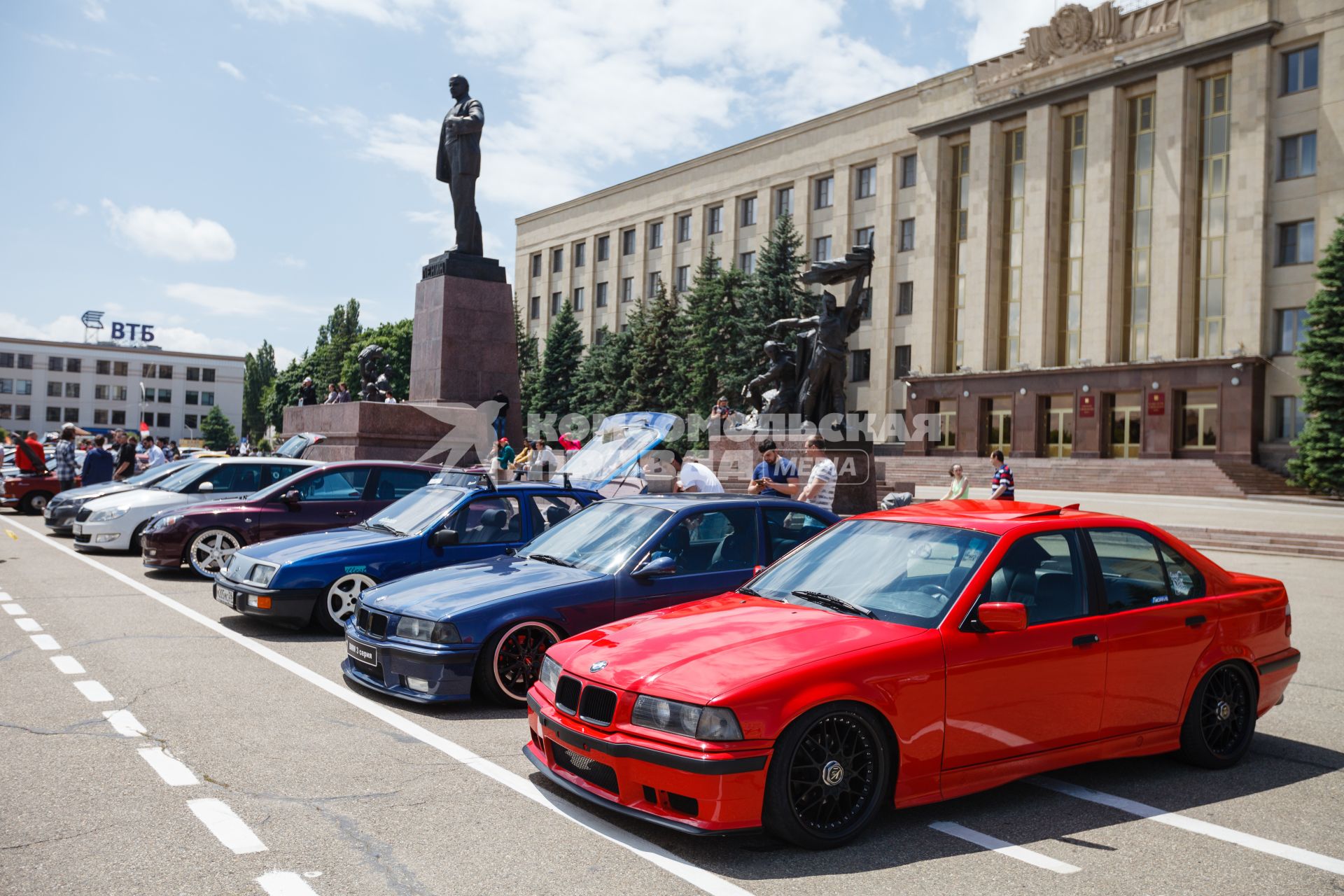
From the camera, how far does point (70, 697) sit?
21.2ft

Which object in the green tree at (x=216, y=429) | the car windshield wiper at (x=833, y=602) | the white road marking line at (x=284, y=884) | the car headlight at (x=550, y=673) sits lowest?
the white road marking line at (x=284, y=884)

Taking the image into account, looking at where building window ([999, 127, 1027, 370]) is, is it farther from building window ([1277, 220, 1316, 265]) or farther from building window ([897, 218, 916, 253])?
building window ([1277, 220, 1316, 265])

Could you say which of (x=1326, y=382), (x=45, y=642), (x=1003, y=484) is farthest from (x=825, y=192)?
(x=45, y=642)

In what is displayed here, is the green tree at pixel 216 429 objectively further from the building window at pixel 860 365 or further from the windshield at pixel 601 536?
the windshield at pixel 601 536

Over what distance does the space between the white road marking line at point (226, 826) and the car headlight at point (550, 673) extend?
4.48 ft

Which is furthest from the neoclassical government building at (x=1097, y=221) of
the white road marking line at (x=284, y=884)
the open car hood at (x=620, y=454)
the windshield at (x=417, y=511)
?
the white road marking line at (x=284, y=884)

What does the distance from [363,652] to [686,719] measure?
3362mm

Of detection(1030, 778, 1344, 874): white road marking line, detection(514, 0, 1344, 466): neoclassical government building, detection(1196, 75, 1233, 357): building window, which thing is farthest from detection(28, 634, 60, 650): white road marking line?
detection(1196, 75, 1233, 357): building window

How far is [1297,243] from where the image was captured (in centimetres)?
3994

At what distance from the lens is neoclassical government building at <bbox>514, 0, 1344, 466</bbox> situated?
4019cm

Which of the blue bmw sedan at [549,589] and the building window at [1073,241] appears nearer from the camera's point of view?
the blue bmw sedan at [549,589]

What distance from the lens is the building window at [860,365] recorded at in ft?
183

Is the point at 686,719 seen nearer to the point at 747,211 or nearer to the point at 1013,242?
the point at 1013,242

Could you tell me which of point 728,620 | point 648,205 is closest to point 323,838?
point 728,620
